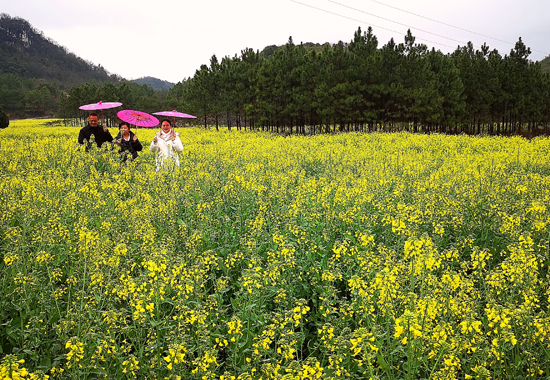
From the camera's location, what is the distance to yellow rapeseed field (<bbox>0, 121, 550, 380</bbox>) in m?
2.76

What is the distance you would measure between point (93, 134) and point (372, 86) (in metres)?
31.0

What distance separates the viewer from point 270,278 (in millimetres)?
3752

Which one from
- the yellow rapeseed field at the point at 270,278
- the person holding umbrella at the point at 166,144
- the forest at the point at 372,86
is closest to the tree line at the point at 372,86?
the forest at the point at 372,86

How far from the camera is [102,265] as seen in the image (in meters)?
4.10

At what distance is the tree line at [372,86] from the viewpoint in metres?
36.0

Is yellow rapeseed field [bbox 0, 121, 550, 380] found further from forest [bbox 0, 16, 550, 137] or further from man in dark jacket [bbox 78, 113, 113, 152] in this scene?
forest [bbox 0, 16, 550, 137]

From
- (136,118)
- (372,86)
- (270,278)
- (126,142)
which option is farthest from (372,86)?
(270,278)

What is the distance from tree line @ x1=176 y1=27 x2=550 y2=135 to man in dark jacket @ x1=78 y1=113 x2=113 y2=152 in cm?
2920

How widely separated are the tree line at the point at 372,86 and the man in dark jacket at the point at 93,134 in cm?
2920

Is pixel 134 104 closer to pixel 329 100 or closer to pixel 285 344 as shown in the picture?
pixel 329 100

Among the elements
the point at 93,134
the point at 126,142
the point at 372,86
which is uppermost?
the point at 372,86

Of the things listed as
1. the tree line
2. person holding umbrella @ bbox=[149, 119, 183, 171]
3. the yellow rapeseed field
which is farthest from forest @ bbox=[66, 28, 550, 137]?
person holding umbrella @ bbox=[149, 119, 183, 171]

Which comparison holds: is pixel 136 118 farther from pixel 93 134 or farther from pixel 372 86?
pixel 372 86

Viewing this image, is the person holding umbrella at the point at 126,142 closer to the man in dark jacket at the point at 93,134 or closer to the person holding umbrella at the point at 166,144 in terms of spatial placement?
the man in dark jacket at the point at 93,134
